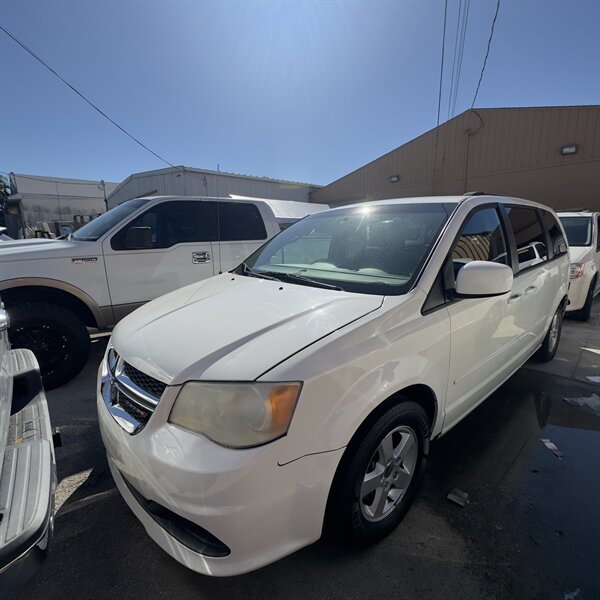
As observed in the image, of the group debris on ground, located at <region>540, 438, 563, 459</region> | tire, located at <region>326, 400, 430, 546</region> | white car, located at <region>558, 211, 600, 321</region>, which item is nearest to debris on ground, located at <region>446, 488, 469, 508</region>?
tire, located at <region>326, 400, 430, 546</region>

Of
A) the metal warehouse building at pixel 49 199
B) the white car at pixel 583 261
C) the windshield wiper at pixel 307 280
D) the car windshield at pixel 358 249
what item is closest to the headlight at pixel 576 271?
the white car at pixel 583 261

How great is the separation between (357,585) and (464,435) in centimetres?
160

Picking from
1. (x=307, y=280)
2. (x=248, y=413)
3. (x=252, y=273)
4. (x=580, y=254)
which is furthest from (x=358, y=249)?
(x=580, y=254)

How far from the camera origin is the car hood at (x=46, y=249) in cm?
365

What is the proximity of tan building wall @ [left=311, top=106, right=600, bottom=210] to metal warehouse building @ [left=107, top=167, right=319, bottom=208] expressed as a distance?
700 centimetres

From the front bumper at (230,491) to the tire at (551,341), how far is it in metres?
3.74

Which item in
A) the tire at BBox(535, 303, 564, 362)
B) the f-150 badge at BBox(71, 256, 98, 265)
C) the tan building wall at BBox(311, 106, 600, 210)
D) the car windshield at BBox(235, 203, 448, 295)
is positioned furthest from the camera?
the tan building wall at BBox(311, 106, 600, 210)

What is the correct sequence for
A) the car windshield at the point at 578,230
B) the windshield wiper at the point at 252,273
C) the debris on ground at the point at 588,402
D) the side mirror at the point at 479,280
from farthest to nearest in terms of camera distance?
the car windshield at the point at 578,230
the debris on ground at the point at 588,402
the windshield wiper at the point at 252,273
the side mirror at the point at 479,280

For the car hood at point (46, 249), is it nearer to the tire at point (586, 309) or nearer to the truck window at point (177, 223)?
the truck window at point (177, 223)

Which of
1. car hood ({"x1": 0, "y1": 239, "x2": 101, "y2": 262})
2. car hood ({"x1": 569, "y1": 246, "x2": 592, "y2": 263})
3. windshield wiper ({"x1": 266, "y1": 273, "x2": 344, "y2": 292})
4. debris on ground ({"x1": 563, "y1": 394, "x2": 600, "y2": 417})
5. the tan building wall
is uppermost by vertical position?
the tan building wall

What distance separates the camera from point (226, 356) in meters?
1.51

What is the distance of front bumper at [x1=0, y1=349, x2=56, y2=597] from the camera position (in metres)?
1.14

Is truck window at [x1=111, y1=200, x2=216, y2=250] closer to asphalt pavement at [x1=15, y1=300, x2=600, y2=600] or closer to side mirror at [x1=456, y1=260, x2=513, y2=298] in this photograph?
asphalt pavement at [x1=15, y1=300, x2=600, y2=600]

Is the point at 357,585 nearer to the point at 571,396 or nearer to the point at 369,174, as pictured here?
the point at 571,396
